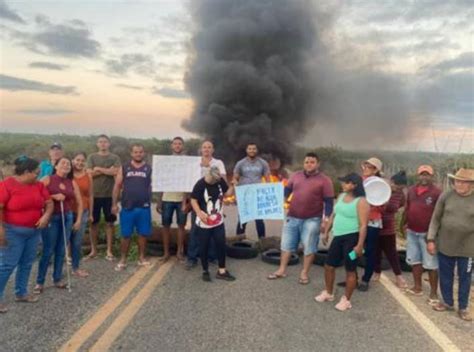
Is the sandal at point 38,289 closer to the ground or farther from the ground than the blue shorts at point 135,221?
closer to the ground

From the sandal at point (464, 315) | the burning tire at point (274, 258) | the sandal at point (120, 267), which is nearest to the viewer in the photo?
the sandal at point (464, 315)

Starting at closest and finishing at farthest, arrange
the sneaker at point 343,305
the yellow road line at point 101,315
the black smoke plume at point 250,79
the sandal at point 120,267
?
the yellow road line at point 101,315
the sneaker at point 343,305
the sandal at point 120,267
the black smoke plume at point 250,79

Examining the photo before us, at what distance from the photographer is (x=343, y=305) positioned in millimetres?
5223

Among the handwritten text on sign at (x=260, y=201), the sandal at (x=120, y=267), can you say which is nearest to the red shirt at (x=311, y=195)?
the handwritten text on sign at (x=260, y=201)

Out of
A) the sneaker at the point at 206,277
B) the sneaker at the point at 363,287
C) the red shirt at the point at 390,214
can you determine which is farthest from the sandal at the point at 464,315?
the sneaker at the point at 206,277

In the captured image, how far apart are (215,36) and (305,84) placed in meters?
7.66

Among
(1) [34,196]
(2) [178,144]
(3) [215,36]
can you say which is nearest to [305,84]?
(3) [215,36]

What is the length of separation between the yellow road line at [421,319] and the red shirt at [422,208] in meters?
0.89

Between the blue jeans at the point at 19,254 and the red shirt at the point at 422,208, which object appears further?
the red shirt at the point at 422,208

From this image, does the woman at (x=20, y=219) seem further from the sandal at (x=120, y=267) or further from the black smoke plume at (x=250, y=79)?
the black smoke plume at (x=250, y=79)

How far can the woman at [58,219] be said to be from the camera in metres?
5.59

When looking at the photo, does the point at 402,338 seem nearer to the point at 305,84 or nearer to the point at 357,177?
the point at 357,177

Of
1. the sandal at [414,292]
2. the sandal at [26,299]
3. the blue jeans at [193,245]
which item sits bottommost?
the sandal at [26,299]

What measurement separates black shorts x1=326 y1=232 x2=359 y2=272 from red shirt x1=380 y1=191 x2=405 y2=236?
43.2 inches
